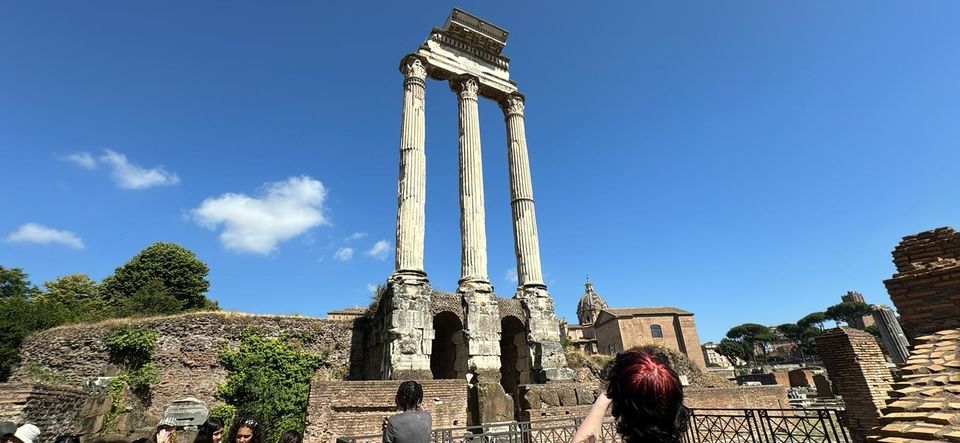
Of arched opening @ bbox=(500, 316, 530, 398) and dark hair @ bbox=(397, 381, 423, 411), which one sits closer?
dark hair @ bbox=(397, 381, 423, 411)

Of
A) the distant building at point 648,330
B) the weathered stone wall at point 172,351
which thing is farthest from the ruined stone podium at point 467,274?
the distant building at point 648,330

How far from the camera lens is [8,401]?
7539 mm

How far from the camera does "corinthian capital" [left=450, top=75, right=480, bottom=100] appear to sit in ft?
57.8

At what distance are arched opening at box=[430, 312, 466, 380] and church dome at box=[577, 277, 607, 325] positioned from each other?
5242 centimetres

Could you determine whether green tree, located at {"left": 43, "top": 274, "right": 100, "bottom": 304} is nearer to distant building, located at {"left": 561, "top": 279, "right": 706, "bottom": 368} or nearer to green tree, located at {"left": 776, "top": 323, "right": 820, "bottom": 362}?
distant building, located at {"left": 561, "top": 279, "right": 706, "bottom": 368}

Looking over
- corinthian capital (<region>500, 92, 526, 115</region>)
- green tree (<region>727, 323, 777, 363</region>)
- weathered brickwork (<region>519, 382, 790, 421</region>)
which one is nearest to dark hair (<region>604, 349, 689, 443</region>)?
weathered brickwork (<region>519, 382, 790, 421</region>)

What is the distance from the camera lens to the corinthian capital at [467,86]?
17609mm

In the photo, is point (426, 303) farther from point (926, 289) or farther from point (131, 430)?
point (926, 289)

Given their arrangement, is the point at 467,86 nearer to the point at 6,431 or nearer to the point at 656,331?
the point at 6,431

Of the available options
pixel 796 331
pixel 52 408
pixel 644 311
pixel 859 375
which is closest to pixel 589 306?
pixel 644 311

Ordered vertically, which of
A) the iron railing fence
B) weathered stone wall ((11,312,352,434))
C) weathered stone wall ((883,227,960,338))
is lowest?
the iron railing fence

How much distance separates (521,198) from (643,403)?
50.5 ft

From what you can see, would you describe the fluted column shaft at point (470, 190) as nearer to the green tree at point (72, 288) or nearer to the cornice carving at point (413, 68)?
the cornice carving at point (413, 68)

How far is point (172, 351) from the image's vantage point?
14.8 metres
